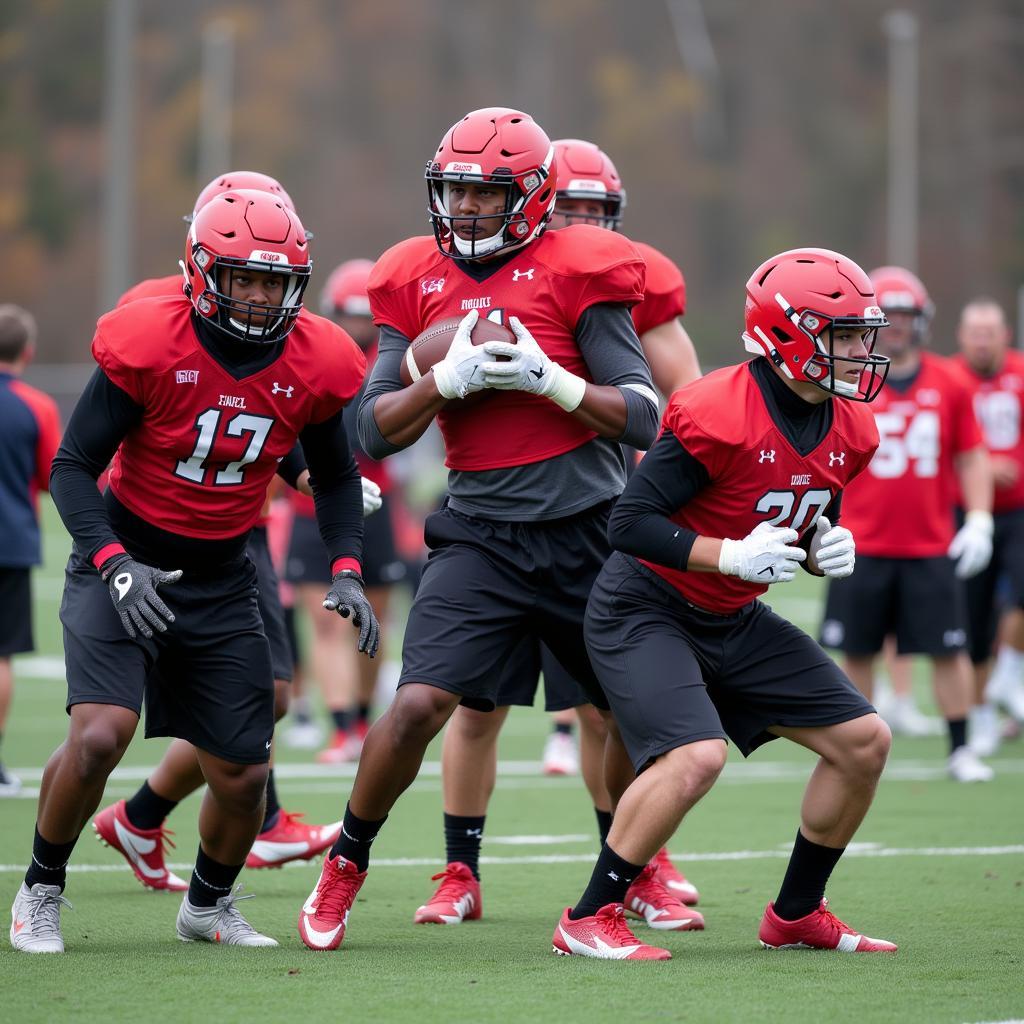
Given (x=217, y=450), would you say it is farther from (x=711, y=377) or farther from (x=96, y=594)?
(x=711, y=377)

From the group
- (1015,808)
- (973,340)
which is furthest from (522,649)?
(973,340)

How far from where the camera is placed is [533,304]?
5023mm

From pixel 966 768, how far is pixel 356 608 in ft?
14.8

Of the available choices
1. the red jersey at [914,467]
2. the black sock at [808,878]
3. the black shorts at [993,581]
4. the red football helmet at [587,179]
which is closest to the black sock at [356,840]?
the black sock at [808,878]

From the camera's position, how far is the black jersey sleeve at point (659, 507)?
462 centimetres

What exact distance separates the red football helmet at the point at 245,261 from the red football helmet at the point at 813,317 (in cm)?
122

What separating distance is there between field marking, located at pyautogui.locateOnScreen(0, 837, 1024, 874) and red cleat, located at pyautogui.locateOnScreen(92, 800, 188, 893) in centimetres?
44

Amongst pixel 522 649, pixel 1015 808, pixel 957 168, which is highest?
pixel 957 168

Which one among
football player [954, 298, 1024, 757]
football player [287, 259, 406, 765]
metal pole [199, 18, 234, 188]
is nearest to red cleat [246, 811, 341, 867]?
football player [287, 259, 406, 765]

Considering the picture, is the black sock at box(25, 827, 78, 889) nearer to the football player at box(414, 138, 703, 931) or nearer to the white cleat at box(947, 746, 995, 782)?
the football player at box(414, 138, 703, 931)

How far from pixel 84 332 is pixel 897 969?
3657cm

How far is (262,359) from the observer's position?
16.2ft

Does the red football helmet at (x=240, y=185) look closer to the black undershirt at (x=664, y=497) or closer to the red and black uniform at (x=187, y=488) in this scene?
the red and black uniform at (x=187, y=488)

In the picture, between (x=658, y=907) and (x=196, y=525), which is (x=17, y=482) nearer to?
(x=196, y=525)
